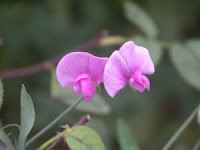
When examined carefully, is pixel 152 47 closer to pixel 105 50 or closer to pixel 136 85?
pixel 136 85

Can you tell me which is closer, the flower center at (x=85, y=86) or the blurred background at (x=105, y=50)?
the flower center at (x=85, y=86)

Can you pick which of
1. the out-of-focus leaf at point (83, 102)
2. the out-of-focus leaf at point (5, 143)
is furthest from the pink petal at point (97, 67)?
the out-of-focus leaf at point (83, 102)

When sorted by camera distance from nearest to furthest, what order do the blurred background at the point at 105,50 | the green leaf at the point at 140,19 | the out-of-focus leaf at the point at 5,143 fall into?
1. the out-of-focus leaf at the point at 5,143
2. the green leaf at the point at 140,19
3. the blurred background at the point at 105,50

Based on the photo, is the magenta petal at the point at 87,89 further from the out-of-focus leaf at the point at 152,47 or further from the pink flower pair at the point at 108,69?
the out-of-focus leaf at the point at 152,47

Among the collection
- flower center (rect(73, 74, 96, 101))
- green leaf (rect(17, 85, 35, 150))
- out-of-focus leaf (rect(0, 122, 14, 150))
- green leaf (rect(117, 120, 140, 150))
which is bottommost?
green leaf (rect(117, 120, 140, 150))

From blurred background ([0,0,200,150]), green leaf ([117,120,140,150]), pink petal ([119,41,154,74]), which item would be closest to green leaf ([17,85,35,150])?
pink petal ([119,41,154,74])

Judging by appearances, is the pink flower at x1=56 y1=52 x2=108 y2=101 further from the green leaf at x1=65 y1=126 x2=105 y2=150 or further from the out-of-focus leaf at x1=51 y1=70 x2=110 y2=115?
the out-of-focus leaf at x1=51 y1=70 x2=110 y2=115
